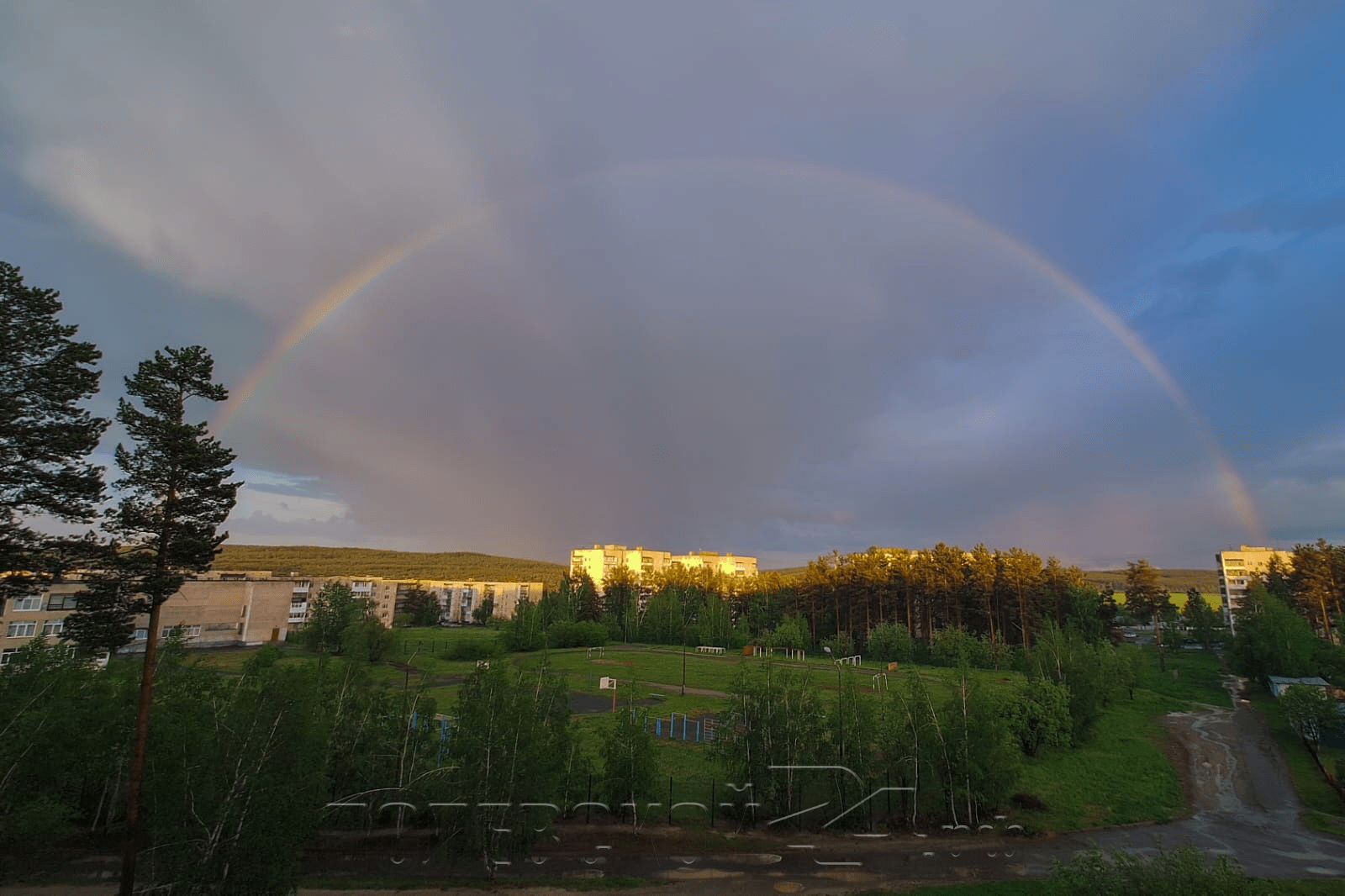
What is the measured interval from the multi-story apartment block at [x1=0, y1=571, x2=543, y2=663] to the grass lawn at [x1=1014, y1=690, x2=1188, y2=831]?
38.0 m

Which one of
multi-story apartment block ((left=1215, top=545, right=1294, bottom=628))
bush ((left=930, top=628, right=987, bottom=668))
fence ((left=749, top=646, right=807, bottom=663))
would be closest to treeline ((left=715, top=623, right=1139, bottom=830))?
bush ((left=930, top=628, right=987, bottom=668))

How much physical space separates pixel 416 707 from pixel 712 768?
620 inches

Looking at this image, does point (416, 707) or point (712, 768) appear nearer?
point (416, 707)

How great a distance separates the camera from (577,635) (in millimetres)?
96438

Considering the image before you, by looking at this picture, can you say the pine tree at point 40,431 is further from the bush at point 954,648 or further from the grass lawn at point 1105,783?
the bush at point 954,648

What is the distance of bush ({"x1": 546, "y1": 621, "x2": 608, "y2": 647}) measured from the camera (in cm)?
9506

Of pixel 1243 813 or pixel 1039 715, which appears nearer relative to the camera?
pixel 1243 813

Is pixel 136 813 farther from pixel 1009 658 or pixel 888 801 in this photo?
pixel 1009 658

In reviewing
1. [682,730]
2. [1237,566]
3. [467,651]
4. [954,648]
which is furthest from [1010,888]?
[1237,566]

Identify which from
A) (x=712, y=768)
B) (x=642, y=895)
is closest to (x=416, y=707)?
(x=642, y=895)

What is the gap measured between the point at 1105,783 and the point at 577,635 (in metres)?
75.6

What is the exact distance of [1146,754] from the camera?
3734 cm

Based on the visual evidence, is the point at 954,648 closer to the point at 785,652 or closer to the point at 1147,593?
the point at 785,652

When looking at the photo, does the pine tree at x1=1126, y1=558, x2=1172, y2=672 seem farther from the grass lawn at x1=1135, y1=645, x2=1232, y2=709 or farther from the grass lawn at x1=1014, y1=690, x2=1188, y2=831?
the grass lawn at x1=1014, y1=690, x2=1188, y2=831
